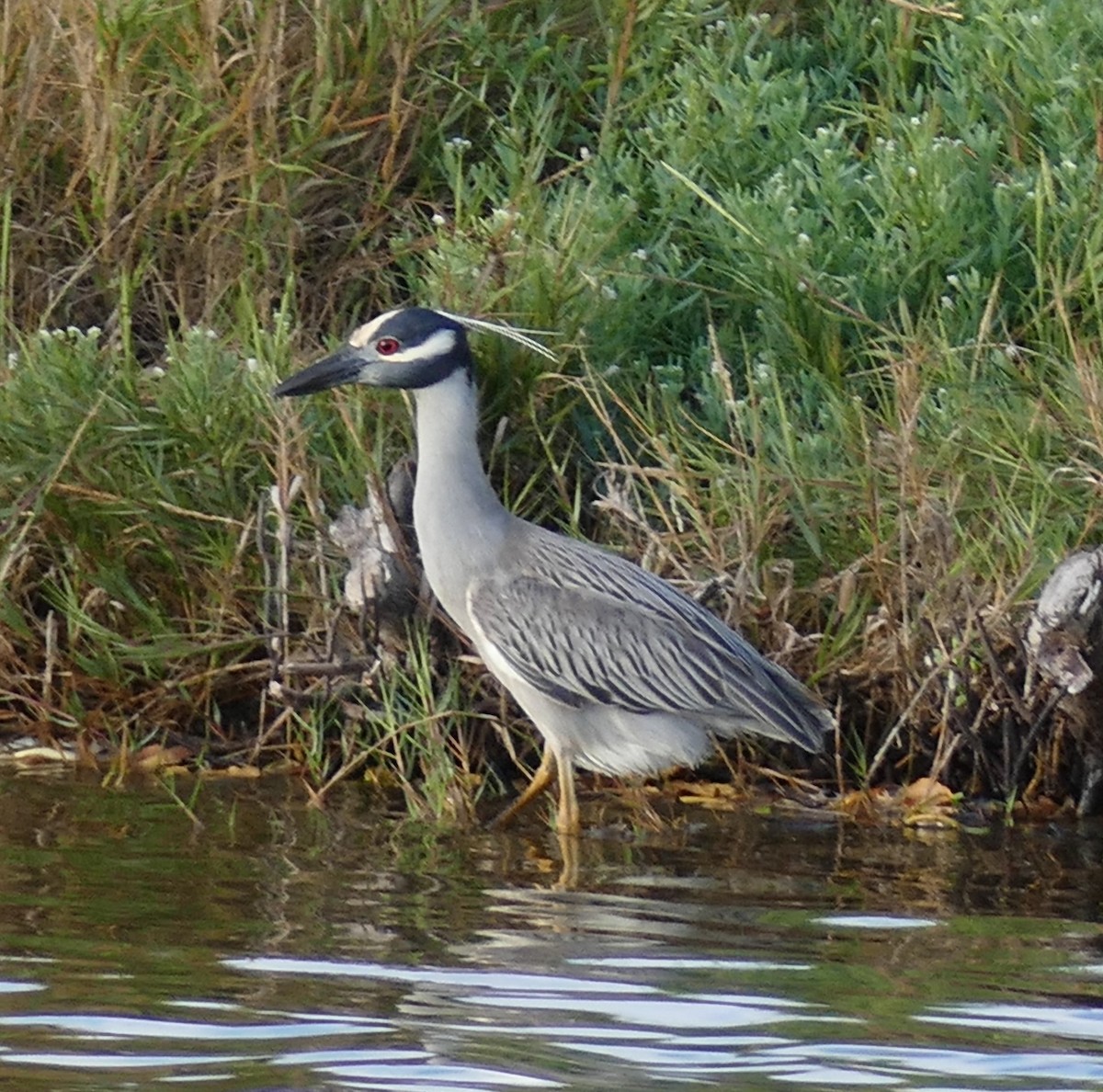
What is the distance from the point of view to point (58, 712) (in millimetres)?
6934

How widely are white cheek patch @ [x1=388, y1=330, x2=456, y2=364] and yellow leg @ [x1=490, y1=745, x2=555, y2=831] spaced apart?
3.52ft

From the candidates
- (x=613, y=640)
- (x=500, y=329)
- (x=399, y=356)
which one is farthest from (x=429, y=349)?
(x=613, y=640)

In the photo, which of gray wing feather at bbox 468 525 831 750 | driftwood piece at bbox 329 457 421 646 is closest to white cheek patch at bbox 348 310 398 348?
driftwood piece at bbox 329 457 421 646

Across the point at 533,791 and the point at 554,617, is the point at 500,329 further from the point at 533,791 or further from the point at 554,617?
the point at 533,791

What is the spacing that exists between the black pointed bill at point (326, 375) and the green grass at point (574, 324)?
114mm

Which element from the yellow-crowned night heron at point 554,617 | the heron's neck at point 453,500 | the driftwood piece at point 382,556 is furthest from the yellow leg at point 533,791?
the driftwood piece at point 382,556

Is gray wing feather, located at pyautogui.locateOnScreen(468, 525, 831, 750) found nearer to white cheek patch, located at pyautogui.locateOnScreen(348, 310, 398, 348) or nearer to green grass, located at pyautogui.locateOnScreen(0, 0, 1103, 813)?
green grass, located at pyautogui.locateOnScreen(0, 0, 1103, 813)

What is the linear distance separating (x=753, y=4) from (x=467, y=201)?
162 centimetres

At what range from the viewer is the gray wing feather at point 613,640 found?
21.1 ft

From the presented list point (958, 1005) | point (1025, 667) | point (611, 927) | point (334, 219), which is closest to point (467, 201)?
A: point (334, 219)

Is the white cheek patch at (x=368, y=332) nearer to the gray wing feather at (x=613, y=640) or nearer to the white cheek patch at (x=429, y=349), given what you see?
the white cheek patch at (x=429, y=349)

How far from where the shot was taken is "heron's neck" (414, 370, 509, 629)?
6.64 meters

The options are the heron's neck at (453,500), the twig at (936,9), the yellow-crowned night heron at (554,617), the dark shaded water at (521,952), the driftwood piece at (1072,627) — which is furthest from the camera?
the twig at (936,9)

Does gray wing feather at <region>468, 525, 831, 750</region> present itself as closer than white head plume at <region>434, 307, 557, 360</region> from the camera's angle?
Yes
